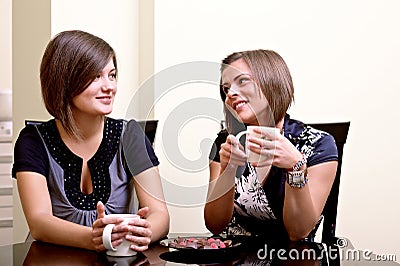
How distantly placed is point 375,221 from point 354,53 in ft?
2.20

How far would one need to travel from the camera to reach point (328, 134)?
Result: 1.83m

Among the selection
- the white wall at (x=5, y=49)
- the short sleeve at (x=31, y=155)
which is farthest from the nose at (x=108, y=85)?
the white wall at (x=5, y=49)

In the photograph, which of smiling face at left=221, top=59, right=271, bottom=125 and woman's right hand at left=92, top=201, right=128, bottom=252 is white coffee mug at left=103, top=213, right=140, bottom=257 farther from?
smiling face at left=221, top=59, right=271, bottom=125

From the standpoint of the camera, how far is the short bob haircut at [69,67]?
5.71 ft

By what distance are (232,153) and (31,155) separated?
20.8 inches

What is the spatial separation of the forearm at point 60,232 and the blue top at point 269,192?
451 mm

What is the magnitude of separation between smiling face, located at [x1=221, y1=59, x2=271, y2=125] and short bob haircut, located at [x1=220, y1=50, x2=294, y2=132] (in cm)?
2

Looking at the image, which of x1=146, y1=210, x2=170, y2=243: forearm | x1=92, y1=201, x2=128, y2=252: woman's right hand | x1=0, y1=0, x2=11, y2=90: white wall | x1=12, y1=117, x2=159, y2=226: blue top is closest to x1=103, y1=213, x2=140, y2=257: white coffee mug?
x1=92, y1=201, x2=128, y2=252: woman's right hand

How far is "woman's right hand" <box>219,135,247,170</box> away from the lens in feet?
5.15

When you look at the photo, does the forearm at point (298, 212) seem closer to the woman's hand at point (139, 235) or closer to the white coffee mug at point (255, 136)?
the white coffee mug at point (255, 136)

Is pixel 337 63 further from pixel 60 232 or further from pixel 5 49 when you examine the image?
pixel 5 49

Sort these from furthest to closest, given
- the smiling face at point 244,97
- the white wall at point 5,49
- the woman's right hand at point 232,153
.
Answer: the white wall at point 5,49
the smiling face at point 244,97
the woman's right hand at point 232,153

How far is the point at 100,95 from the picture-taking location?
1.73 m

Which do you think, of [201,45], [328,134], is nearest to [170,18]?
[201,45]
